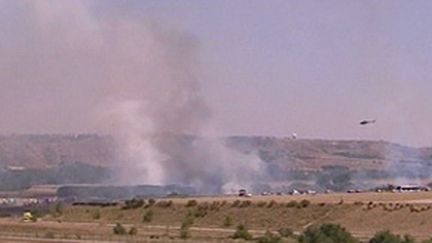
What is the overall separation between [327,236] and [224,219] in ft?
110

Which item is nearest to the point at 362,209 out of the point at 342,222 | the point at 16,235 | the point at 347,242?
the point at 342,222

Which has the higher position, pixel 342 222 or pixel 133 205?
pixel 133 205

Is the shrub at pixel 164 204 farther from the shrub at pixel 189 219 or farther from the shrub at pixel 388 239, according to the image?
the shrub at pixel 388 239

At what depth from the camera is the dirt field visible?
10044cm

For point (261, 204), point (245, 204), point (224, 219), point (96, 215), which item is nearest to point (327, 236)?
point (224, 219)

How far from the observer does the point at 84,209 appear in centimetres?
14112

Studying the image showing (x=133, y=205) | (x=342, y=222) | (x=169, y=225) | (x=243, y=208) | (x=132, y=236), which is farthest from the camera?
(x=133, y=205)

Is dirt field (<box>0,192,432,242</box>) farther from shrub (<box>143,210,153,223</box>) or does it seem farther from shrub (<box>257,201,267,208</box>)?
shrub (<box>143,210,153,223</box>)

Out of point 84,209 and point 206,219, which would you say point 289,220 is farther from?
point 84,209

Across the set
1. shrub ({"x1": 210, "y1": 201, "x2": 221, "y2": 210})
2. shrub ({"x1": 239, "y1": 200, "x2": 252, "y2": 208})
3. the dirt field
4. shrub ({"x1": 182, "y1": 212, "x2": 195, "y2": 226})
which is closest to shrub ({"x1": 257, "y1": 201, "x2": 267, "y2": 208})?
the dirt field

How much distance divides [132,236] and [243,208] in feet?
113

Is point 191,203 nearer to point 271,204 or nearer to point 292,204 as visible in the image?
point 271,204

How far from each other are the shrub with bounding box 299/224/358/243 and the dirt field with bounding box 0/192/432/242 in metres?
1.78

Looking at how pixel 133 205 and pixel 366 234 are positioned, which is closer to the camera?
pixel 366 234
